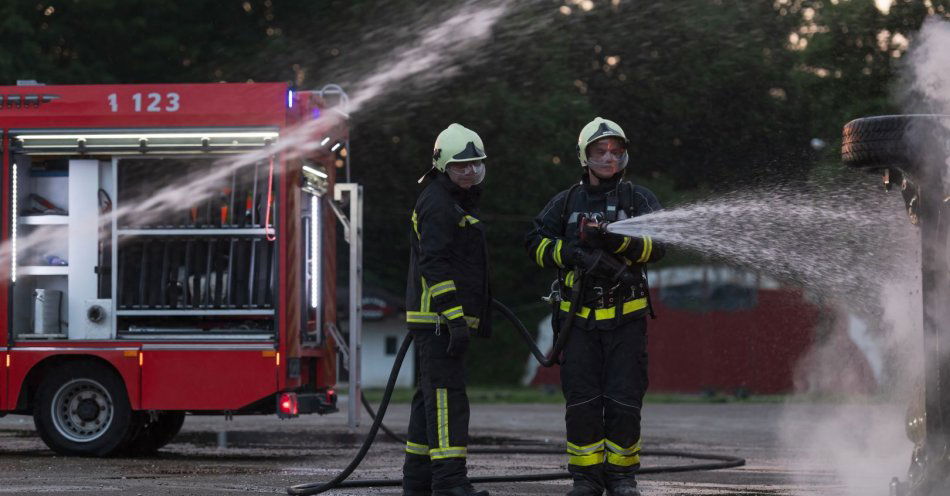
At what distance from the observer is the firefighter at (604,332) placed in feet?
23.7

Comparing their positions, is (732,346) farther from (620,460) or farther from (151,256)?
(620,460)

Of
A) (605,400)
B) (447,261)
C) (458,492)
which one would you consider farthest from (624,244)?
(458,492)

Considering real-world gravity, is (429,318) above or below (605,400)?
above

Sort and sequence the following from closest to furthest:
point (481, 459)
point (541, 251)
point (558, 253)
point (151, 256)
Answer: point (558, 253), point (541, 251), point (481, 459), point (151, 256)

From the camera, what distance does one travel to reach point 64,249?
11375 mm

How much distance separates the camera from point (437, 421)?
7348 millimetres

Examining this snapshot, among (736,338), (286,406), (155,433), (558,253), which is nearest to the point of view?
(558,253)

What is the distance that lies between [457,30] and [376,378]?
947 inches

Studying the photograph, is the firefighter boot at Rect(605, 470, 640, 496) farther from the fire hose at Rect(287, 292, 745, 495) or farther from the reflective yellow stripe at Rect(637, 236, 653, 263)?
the reflective yellow stripe at Rect(637, 236, 653, 263)

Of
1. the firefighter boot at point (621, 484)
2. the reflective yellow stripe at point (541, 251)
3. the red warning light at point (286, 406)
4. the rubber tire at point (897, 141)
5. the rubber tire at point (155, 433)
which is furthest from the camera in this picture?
the rubber tire at point (155, 433)

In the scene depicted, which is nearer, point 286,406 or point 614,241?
point 614,241

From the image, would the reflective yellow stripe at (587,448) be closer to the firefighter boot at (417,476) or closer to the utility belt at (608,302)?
the utility belt at (608,302)

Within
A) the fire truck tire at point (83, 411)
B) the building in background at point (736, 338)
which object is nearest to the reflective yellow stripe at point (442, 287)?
the fire truck tire at point (83, 411)

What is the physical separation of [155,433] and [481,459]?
273 centimetres
